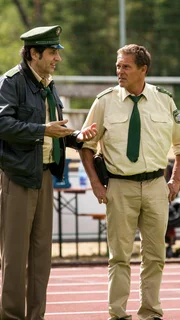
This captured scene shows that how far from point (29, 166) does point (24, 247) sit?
497 millimetres

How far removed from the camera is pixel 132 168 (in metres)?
6.50

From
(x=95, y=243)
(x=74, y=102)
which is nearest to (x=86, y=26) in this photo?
(x=74, y=102)

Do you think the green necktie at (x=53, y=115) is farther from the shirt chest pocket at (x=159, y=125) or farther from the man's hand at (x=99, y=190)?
the shirt chest pocket at (x=159, y=125)

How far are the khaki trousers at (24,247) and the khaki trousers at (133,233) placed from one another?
514mm

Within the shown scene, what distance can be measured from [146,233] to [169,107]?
2.74ft

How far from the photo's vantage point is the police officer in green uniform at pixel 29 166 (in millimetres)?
6000

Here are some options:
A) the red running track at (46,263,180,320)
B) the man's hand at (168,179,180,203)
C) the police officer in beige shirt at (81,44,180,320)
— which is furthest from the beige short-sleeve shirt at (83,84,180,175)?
the red running track at (46,263,180,320)

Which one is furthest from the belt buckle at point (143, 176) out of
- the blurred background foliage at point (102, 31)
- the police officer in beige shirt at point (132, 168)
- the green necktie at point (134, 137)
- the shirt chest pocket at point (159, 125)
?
the blurred background foliage at point (102, 31)

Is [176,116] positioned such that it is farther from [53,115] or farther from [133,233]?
[53,115]

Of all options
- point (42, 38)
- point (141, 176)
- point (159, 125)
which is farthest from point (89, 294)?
point (42, 38)

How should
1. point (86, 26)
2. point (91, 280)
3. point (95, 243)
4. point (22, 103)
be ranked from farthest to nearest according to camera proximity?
point (86, 26) → point (95, 243) → point (91, 280) → point (22, 103)

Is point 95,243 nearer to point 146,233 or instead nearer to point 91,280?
point 91,280

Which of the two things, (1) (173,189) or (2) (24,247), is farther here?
(1) (173,189)

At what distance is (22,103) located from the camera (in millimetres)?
6059
